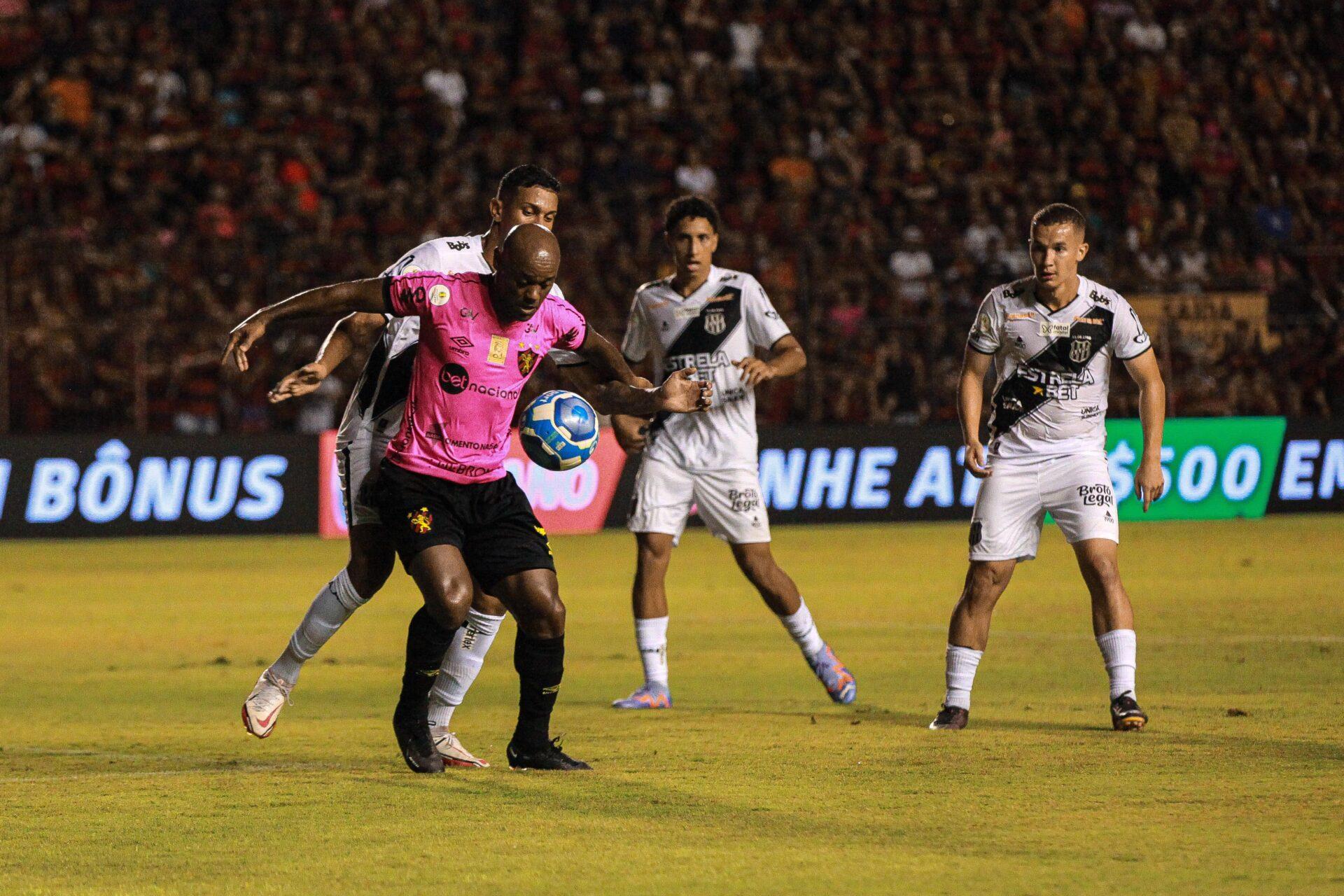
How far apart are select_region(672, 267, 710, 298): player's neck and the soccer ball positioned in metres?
2.32

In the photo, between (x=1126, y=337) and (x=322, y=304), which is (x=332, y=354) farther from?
(x=1126, y=337)

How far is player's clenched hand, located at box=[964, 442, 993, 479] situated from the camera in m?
8.15

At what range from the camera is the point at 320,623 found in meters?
7.40

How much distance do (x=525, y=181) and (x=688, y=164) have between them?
1615 cm

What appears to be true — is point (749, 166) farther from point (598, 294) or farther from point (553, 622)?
point (553, 622)

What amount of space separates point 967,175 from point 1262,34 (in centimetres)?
580

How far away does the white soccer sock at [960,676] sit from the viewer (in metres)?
8.03

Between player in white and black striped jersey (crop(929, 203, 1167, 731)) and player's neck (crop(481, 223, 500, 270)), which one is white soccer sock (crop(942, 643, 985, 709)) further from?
player's neck (crop(481, 223, 500, 270))

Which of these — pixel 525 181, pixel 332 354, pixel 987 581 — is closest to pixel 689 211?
pixel 525 181

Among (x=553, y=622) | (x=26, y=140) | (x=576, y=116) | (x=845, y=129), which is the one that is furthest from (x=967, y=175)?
(x=553, y=622)

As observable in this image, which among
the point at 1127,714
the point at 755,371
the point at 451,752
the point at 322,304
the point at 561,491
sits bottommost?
the point at 561,491

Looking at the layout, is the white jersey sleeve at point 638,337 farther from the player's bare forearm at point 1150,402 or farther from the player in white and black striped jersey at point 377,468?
the player's bare forearm at point 1150,402

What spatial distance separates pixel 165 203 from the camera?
2227 cm

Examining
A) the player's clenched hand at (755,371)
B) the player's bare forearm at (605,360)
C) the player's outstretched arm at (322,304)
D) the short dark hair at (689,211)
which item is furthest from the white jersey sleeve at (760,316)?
the player's outstretched arm at (322,304)
